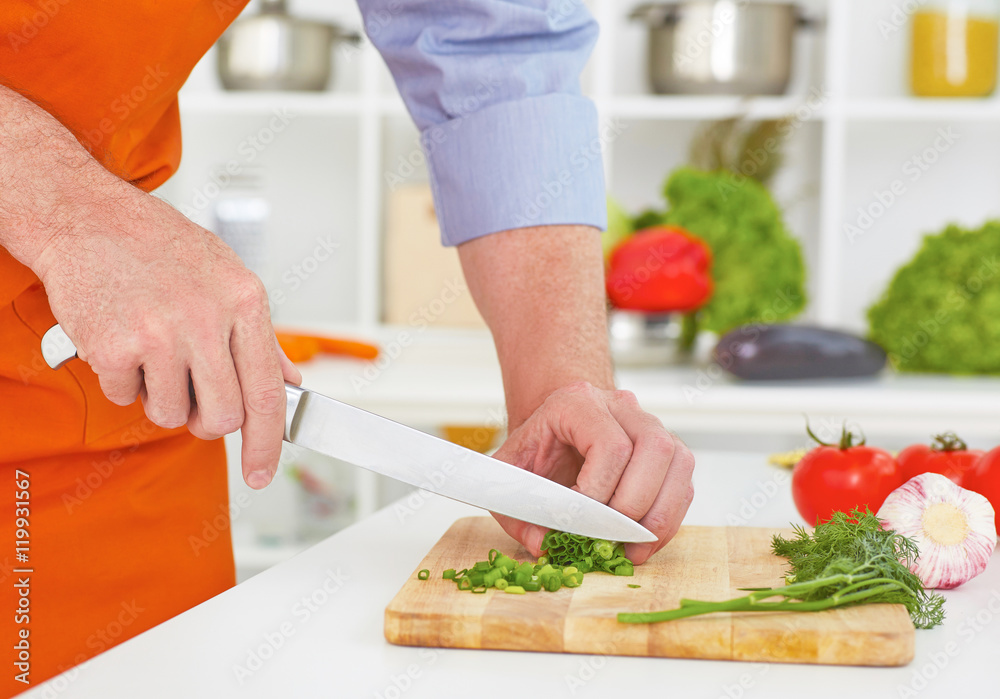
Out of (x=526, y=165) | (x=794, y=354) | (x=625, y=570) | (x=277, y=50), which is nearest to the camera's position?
(x=625, y=570)

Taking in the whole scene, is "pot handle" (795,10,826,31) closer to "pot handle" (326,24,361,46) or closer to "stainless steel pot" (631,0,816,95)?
"stainless steel pot" (631,0,816,95)

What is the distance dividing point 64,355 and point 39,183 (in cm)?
11

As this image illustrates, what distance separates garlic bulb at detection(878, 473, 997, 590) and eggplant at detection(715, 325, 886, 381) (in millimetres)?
1028

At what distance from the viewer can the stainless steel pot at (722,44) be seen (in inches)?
72.6

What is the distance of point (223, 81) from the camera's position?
81.4 inches

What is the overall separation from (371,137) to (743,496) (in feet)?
4.41

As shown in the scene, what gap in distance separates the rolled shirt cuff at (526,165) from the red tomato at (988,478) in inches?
13.6

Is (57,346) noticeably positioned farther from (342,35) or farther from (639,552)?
(342,35)

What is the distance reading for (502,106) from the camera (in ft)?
2.73

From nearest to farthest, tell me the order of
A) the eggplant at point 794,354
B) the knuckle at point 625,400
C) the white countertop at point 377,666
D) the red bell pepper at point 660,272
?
the white countertop at point 377,666 → the knuckle at point 625,400 → the eggplant at point 794,354 → the red bell pepper at point 660,272

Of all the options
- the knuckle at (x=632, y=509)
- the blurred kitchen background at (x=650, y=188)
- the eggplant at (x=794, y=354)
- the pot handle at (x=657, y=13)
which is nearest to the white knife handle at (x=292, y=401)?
the knuckle at (x=632, y=509)

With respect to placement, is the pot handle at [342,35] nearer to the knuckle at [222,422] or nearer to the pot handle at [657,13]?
the pot handle at [657,13]

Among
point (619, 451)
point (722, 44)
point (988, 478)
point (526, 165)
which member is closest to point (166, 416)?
point (619, 451)

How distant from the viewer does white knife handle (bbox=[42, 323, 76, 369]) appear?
615 mm
